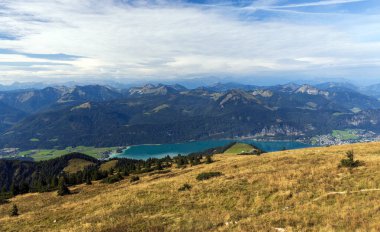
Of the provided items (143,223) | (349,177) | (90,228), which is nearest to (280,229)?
(143,223)

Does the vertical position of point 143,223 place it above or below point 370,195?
below

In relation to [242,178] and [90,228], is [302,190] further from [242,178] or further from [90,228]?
[90,228]

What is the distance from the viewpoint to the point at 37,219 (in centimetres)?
3259

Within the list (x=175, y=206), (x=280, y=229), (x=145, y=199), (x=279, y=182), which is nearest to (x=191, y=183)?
(x=145, y=199)

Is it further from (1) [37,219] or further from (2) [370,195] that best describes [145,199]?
(2) [370,195]

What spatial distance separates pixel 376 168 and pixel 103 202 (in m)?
30.8

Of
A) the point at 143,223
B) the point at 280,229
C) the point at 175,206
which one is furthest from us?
the point at 175,206

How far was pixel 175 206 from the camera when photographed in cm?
2720

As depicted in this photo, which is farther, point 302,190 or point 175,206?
point 175,206

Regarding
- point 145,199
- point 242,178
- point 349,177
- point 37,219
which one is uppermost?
point 349,177

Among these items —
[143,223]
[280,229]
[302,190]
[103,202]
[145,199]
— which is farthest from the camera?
[103,202]

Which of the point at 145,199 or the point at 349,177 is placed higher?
the point at 349,177

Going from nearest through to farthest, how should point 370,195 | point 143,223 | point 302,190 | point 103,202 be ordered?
point 370,195 < point 143,223 < point 302,190 < point 103,202

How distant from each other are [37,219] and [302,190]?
1146 inches
